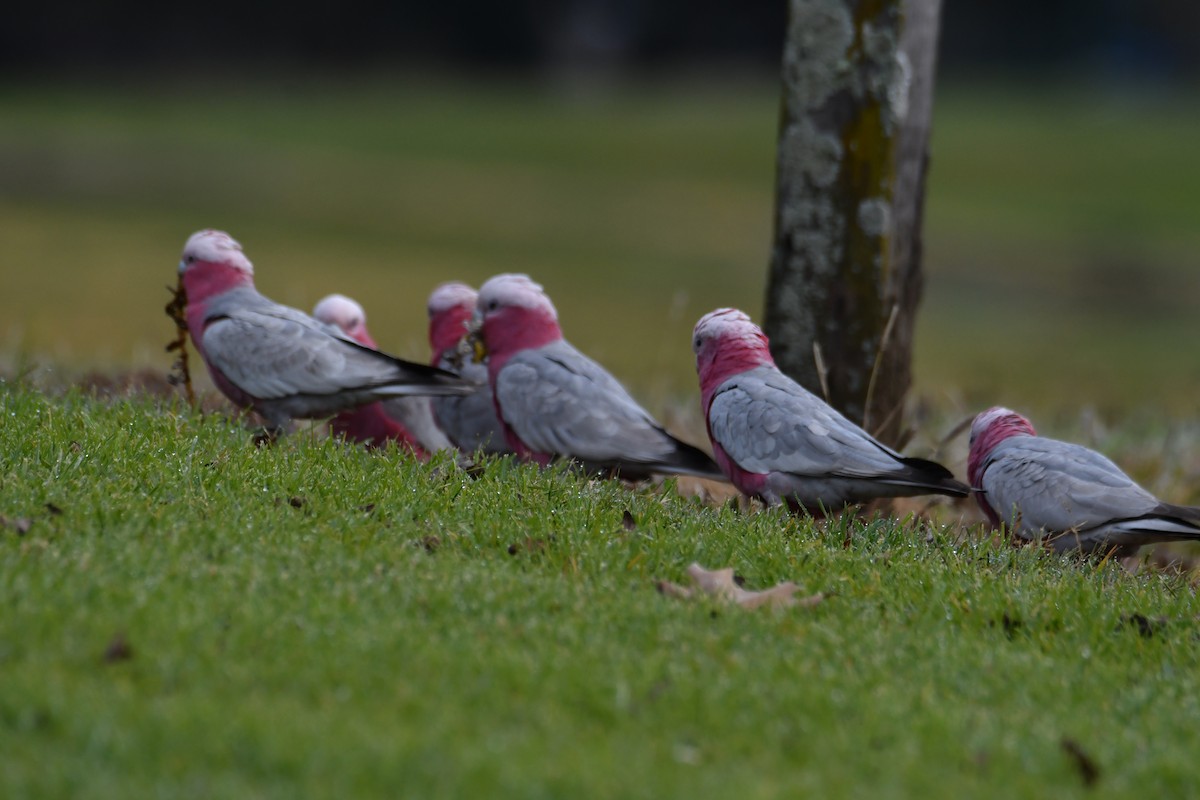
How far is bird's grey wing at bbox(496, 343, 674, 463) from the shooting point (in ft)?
17.9

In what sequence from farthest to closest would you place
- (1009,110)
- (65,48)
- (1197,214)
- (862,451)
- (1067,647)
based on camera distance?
(1009,110) < (65,48) < (1197,214) < (862,451) < (1067,647)

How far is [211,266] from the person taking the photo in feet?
19.5

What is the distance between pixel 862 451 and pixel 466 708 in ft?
7.54

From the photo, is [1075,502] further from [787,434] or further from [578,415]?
[578,415]

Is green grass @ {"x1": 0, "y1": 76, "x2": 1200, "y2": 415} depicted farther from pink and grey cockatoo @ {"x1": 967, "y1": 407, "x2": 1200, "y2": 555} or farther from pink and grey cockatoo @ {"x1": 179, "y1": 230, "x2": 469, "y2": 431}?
pink and grey cockatoo @ {"x1": 967, "y1": 407, "x2": 1200, "y2": 555}

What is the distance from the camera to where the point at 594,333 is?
1383cm

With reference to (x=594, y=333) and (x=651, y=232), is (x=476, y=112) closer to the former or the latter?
(x=651, y=232)

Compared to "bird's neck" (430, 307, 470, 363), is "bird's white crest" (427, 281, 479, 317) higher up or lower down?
higher up

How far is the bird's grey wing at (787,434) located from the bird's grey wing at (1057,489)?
50 centimetres

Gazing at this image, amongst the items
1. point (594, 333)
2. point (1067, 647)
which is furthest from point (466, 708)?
point (594, 333)

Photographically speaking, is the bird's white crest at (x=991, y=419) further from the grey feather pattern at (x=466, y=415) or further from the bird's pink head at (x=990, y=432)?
the grey feather pattern at (x=466, y=415)

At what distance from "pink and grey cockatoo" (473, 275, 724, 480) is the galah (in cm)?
19

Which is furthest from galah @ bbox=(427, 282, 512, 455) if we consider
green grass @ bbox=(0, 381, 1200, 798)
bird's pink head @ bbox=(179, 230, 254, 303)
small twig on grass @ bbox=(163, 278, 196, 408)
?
green grass @ bbox=(0, 381, 1200, 798)

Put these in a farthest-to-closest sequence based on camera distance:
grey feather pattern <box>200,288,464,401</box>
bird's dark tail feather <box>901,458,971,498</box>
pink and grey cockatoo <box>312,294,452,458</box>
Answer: pink and grey cockatoo <box>312,294,452,458</box> < grey feather pattern <box>200,288,464,401</box> < bird's dark tail feather <box>901,458,971,498</box>
